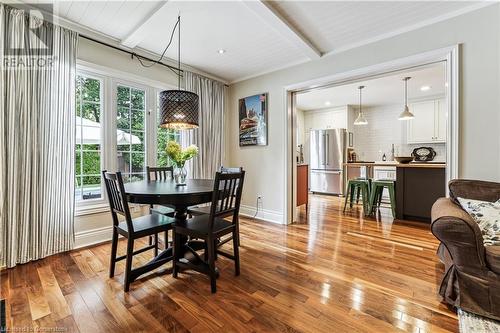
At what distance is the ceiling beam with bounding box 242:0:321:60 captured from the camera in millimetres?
2127

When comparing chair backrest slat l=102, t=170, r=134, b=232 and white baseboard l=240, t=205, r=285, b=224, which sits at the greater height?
chair backrest slat l=102, t=170, r=134, b=232

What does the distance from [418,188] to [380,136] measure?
118 inches

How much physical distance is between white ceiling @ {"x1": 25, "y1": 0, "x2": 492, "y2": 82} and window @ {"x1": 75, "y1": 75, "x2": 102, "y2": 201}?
0.68 meters

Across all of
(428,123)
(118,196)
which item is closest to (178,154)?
(118,196)

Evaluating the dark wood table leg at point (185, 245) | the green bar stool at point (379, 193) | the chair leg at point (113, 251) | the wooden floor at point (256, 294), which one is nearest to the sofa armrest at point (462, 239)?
the wooden floor at point (256, 294)

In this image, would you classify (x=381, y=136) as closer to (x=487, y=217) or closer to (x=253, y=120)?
(x=253, y=120)

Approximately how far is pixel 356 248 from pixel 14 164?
3641 millimetres

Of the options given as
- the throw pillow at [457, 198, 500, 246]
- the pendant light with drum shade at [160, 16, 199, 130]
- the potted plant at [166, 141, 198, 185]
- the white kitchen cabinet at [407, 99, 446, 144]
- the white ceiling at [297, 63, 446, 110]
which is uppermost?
the white ceiling at [297, 63, 446, 110]

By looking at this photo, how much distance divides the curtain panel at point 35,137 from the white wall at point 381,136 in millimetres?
6648

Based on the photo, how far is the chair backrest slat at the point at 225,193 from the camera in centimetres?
184

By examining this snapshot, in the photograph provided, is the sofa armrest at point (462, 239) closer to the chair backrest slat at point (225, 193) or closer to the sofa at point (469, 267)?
the sofa at point (469, 267)

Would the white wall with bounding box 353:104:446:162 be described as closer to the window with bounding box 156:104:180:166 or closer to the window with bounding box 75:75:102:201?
the window with bounding box 156:104:180:166

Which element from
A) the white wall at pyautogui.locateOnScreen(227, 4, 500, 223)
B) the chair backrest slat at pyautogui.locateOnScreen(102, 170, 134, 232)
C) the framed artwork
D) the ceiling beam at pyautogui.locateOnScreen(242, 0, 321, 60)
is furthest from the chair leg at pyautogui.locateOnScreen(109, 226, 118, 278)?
the white wall at pyautogui.locateOnScreen(227, 4, 500, 223)

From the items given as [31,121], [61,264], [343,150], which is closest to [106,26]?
[31,121]
